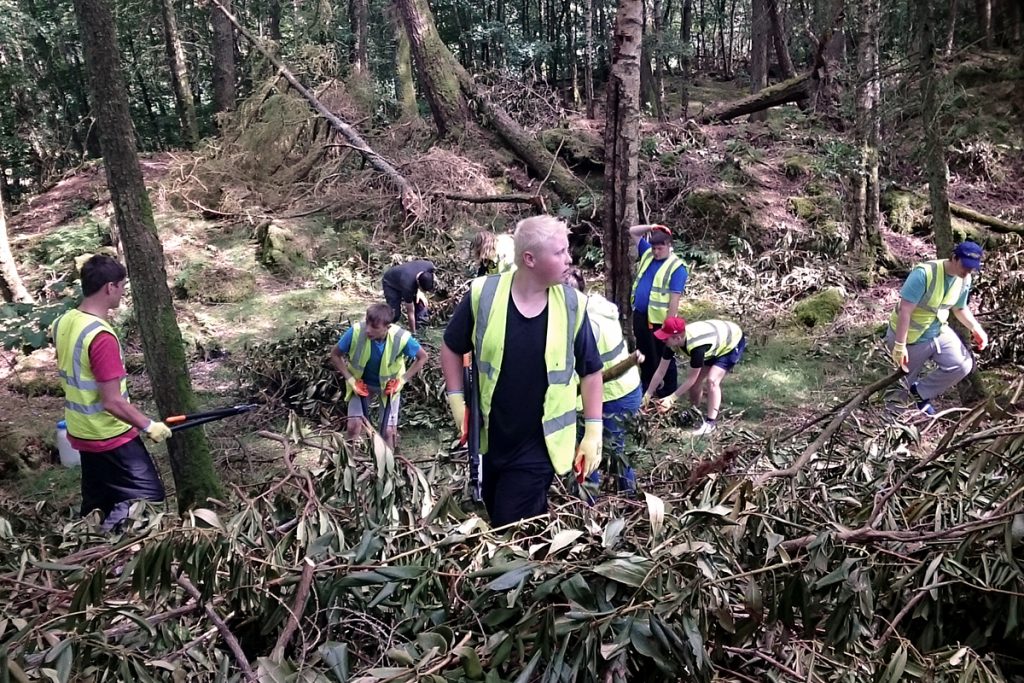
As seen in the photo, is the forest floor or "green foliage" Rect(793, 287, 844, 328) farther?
"green foliage" Rect(793, 287, 844, 328)

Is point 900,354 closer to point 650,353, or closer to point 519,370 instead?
point 650,353

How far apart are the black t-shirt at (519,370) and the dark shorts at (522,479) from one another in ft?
0.07

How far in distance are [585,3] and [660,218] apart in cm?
913

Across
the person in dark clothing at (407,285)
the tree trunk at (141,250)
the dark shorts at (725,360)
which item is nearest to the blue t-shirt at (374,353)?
the tree trunk at (141,250)

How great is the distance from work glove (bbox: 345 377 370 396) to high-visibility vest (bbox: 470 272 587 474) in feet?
7.52

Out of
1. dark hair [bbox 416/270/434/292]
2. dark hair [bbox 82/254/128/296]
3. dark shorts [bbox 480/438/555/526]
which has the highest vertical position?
dark hair [bbox 82/254/128/296]

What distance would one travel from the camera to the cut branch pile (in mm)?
2197

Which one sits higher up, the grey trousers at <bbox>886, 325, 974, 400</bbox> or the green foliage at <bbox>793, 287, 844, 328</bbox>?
the grey trousers at <bbox>886, 325, 974, 400</bbox>

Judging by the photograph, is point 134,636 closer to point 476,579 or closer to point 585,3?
point 476,579

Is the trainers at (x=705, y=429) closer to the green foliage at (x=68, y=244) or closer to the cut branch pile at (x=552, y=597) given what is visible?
the cut branch pile at (x=552, y=597)

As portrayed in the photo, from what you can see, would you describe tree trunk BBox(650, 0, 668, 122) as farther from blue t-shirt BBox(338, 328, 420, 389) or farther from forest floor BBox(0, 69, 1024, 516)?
blue t-shirt BBox(338, 328, 420, 389)

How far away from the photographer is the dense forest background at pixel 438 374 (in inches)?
92.6

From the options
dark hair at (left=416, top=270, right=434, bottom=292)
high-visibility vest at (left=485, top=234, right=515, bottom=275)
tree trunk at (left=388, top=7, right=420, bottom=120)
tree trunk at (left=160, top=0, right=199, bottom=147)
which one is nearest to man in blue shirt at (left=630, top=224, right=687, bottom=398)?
high-visibility vest at (left=485, top=234, right=515, bottom=275)

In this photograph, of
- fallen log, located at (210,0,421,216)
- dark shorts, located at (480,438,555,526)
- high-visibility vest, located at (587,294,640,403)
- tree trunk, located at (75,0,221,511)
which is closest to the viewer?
dark shorts, located at (480,438,555,526)
